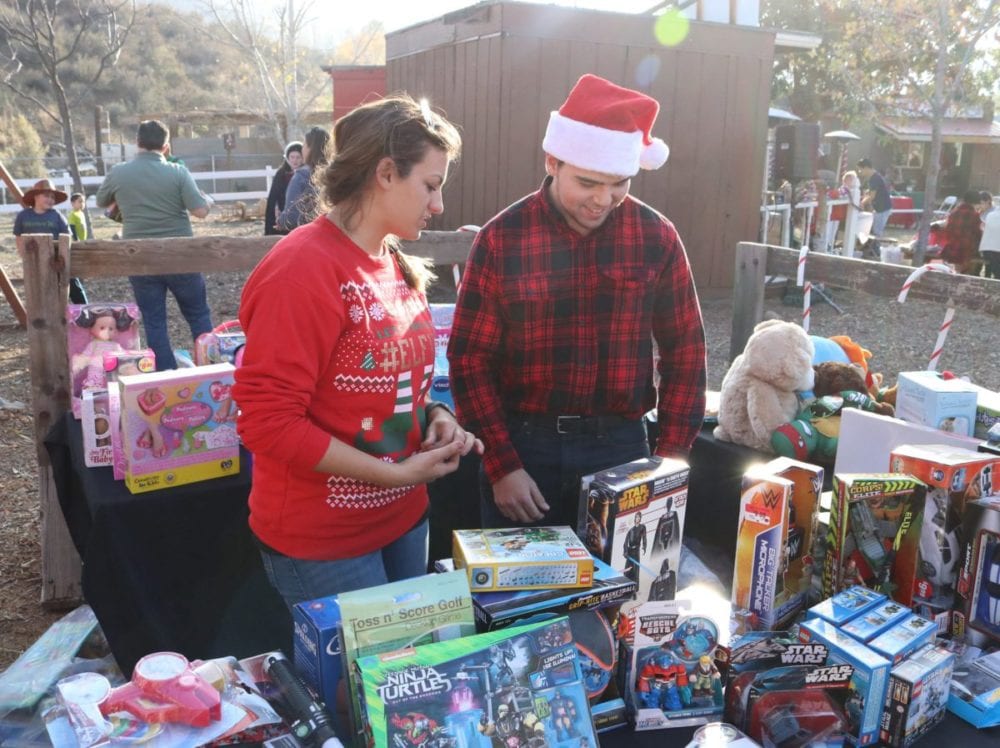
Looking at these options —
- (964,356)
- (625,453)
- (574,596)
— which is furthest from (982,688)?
(964,356)

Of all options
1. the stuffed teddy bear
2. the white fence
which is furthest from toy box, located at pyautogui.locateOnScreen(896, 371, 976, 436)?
the white fence

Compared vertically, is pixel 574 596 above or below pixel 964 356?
above

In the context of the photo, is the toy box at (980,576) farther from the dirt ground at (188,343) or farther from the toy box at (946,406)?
the dirt ground at (188,343)

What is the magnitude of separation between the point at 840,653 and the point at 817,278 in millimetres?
3018

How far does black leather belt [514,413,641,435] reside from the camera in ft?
7.10

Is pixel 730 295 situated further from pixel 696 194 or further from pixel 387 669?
pixel 387 669

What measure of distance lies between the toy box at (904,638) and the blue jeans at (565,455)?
2.83ft

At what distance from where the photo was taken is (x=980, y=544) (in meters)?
1.58

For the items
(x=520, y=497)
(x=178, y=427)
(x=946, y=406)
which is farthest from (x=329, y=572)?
(x=946, y=406)

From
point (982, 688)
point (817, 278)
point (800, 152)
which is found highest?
point (800, 152)

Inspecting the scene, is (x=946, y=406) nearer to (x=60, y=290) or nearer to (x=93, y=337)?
(x=93, y=337)

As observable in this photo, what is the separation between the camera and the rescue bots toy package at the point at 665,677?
53.7 inches

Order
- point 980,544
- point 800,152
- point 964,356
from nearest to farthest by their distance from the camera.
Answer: point 980,544 → point 964,356 → point 800,152

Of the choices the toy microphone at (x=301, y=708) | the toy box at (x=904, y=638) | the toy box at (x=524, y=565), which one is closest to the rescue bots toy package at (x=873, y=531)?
the toy box at (x=904, y=638)
